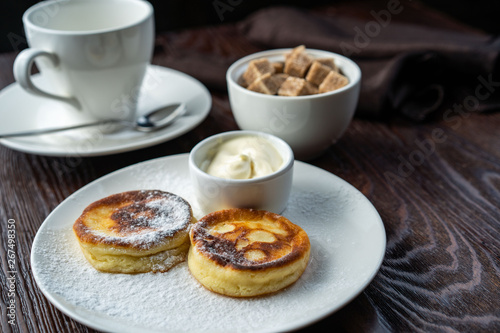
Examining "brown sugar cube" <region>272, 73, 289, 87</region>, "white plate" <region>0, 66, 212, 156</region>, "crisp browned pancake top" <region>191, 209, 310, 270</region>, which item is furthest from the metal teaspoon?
"crisp browned pancake top" <region>191, 209, 310, 270</region>

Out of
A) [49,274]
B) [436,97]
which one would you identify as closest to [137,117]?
[49,274]

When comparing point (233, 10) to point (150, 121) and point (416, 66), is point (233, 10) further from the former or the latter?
point (150, 121)

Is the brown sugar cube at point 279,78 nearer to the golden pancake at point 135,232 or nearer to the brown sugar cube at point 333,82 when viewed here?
the brown sugar cube at point 333,82

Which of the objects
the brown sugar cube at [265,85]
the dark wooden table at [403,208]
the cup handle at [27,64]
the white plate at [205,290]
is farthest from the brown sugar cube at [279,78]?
the cup handle at [27,64]

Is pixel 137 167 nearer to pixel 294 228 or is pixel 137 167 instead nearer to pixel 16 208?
pixel 16 208

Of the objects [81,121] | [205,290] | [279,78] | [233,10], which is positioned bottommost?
[233,10]

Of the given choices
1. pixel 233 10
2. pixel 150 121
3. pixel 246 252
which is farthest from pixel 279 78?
pixel 233 10

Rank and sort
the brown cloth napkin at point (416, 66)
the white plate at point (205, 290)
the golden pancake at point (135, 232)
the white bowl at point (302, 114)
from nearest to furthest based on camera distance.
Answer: the white plate at point (205, 290), the golden pancake at point (135, 232), the white bowl at point (302, 114), the brown cloth napkin at point (416, 66)
